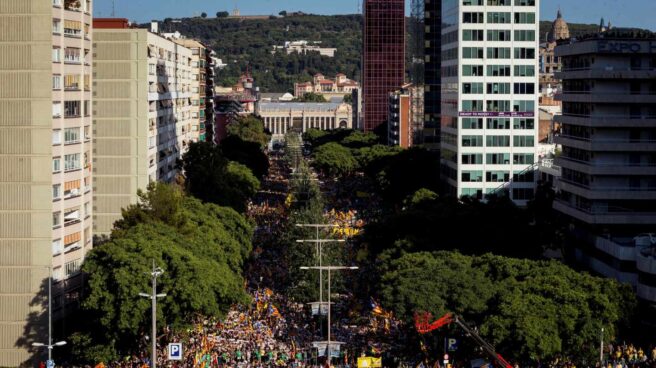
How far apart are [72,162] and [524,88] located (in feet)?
176

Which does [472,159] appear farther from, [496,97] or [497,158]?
[496,97]

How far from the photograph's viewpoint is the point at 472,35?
361 ft

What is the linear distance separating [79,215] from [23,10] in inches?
420

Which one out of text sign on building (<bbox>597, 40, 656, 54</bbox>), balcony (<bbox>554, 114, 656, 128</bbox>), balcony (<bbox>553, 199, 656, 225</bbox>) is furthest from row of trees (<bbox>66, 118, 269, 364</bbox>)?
→ text sign on building (<bbox>597, 40, 656, 54</bbox>)

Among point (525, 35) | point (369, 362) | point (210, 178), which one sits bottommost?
point (369, 362)

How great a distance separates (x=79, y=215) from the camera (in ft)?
216

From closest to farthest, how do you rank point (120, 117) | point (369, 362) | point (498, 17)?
point (369, 362), point (120, 117), point (498, 17)

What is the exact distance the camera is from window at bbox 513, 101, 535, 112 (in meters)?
110

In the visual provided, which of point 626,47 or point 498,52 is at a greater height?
point 498,52

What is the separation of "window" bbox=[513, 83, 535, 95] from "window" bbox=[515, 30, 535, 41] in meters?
3.80

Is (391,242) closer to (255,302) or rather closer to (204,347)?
(255,302)

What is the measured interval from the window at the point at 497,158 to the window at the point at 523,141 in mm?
1230

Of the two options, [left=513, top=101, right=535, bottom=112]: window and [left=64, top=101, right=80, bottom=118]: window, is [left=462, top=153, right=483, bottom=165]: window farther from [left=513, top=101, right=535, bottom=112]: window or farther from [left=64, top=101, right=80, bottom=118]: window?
[left=64, top=101, right=80, bottom=118]: window

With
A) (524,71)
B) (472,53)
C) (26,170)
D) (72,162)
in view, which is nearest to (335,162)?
(472,53)
